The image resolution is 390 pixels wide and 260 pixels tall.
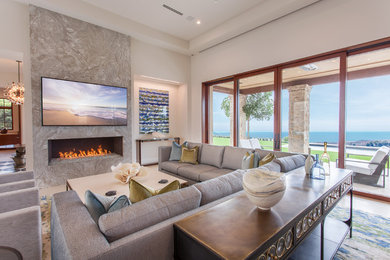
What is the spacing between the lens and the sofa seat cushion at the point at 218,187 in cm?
131

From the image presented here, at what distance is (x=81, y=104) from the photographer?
416cm

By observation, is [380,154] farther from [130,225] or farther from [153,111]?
[153,111]

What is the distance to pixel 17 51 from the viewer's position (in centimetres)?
345

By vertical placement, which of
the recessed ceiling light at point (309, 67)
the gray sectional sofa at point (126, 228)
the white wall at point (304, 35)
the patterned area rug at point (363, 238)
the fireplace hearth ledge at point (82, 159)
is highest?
the white wall at point (304, 35)

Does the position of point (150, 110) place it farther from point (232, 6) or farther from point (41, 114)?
point (232, 6)

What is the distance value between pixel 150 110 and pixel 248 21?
3.61 meters

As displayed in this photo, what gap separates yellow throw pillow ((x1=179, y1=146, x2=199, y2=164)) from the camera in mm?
3799

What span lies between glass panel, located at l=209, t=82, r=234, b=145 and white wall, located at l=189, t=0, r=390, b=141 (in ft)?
1.50

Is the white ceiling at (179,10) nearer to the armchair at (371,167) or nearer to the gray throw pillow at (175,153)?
the gray throw pillow at (175,153)

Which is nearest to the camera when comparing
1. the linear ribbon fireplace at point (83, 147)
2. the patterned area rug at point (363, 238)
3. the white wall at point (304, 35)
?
the patterned area rug at point (363, 238)

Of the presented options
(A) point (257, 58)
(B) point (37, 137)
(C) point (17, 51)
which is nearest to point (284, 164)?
(A) point (257, 58)

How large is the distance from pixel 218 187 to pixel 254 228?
52 cm

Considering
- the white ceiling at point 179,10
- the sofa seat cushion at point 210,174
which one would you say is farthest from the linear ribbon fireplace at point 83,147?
the white ceiling at point 179,10

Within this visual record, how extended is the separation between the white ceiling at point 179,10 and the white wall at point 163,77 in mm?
741
